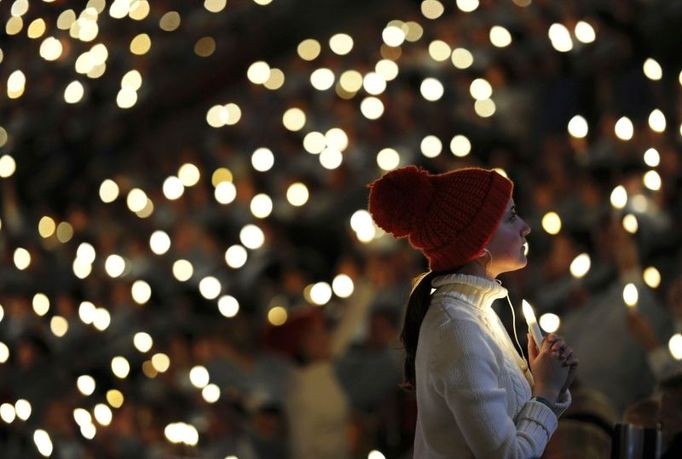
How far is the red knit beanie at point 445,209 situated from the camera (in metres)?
2.70

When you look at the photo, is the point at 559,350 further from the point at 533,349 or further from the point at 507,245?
the point at 507,245

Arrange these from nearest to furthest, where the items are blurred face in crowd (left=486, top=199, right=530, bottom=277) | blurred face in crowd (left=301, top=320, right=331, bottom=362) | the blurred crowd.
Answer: blurred face in crowd (left=486, top=199, right=530, bottom=277), the blurred crowd, blurred face in crowd (left=301, top=320, right=331, bottom=362)

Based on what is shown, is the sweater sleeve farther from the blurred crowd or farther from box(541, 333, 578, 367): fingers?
the blurred crowd

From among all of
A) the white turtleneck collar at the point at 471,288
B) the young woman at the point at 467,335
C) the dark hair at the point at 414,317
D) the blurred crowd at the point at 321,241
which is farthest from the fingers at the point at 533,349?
the blurred crowd at the point at 321,241

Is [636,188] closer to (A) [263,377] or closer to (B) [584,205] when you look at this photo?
(B) [584,205]

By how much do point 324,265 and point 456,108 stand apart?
3.79 feet

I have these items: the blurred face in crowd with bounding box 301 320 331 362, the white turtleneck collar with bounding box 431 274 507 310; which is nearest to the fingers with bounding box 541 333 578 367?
the white turtleneck collar with bounding box 431 274 507 310

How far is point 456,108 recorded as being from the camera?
7.88 meters

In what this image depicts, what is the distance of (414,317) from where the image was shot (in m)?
2.77

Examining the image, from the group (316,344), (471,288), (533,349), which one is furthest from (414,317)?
(316,344)

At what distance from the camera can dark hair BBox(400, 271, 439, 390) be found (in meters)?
2.76

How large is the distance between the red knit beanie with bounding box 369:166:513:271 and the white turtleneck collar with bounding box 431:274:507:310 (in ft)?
0.13

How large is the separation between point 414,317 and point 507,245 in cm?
23

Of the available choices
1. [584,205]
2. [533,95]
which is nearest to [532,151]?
[533,95]
